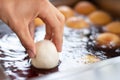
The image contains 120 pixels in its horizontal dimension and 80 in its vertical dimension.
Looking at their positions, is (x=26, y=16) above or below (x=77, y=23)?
above

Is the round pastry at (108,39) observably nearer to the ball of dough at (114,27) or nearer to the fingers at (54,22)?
the ball of dough at (114,27)

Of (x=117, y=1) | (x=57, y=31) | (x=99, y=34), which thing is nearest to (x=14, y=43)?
(x=57, y=31)

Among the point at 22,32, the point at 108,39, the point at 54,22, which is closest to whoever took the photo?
the point at 22,32

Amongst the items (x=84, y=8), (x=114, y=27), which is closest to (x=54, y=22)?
(x=114, y=27)

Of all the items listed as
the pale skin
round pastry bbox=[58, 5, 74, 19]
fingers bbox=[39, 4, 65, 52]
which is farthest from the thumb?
round pastry bbox=[58, 5, 74, 19]

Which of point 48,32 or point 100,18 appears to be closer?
point 48,32

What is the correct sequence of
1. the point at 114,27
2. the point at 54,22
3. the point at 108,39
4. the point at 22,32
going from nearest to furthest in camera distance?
1. the point at 22,32
2. the point at 54,22
3. the point at 108,39
4. the point at 114,27

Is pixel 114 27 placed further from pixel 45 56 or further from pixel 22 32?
pixel 22 32

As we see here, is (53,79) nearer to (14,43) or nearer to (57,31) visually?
(57,31)
